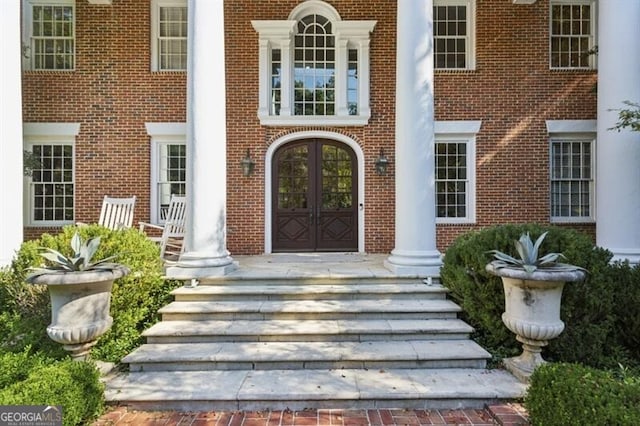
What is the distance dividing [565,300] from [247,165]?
6283 millimetres

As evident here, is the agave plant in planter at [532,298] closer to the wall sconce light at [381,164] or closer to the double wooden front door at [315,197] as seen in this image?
the wall sconce light at [381,164]

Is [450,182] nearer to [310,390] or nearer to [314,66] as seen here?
[314,66]

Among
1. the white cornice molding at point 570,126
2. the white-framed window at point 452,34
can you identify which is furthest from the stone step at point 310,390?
the white-framed window at point 452,34

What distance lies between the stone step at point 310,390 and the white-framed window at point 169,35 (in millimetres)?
7023

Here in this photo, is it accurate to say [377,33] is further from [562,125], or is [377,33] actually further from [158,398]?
[158,398]

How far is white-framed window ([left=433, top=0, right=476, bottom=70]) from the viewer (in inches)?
351

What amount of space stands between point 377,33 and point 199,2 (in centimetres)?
434

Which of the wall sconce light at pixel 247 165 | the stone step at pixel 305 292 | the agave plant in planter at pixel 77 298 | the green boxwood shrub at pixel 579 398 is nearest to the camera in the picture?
the green boxwood shrub at pixel 579 398

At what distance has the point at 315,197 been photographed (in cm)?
880

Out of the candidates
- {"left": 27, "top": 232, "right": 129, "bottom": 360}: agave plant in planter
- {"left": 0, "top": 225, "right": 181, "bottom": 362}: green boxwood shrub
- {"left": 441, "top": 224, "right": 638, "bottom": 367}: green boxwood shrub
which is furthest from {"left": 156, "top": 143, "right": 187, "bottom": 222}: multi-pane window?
{"left": 441, "top": 224, "right": 638, "bottom": 367}: green boxwood shrub

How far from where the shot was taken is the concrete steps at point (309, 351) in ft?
12.0

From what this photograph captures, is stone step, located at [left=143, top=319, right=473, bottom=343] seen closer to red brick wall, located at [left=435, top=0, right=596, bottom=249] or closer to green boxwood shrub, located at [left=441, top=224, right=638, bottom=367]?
green boxwood shrub, located at [left=441, top=224, right=638, bottom=367]

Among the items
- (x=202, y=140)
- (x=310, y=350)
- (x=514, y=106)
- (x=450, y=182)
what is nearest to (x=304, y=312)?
(x=310, y=350)

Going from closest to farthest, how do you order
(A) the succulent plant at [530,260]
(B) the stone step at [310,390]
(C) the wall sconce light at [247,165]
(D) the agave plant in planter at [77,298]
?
(B) the stone step at [310,390], (D) the agave plant in planter at [77,298], (A) the succulent plant at [530,260], (C) the wall sconce light at [247,165]
